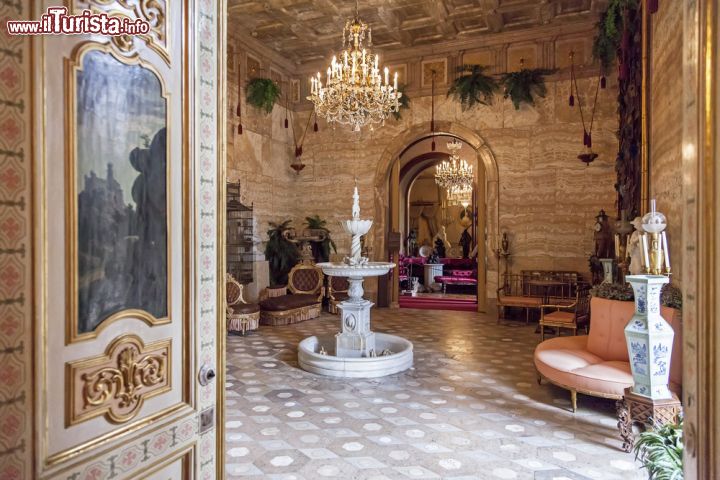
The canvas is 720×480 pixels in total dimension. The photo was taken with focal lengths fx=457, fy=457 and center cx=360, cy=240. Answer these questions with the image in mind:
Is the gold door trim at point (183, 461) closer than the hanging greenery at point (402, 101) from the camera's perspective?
Yes

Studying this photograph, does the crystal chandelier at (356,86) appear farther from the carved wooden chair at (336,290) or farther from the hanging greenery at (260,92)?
the carved wooden chair at (336,290)

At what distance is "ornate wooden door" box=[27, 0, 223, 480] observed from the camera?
1.34 metres

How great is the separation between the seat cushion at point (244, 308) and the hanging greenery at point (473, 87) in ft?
21.2

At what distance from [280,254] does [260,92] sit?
3722mm

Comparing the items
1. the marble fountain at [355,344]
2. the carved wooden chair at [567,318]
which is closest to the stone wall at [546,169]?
the carved wooden chair at [567,318]

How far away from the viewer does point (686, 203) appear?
5.74ft

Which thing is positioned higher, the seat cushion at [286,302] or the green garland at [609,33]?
the green garland at [609,33]

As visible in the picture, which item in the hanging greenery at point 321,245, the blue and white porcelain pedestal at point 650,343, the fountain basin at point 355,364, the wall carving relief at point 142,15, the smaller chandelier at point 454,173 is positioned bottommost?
the fountain basin at point 355,364

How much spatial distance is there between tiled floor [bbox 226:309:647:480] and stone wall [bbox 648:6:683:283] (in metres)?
2.15

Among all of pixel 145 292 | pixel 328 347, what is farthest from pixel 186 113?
pixel 328 347

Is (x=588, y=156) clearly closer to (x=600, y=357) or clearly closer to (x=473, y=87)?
(x=473, y=87)

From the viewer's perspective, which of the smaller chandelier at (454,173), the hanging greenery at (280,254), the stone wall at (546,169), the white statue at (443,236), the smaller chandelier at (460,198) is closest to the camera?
the stone wall at (546,169)

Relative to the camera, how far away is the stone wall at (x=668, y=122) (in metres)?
4.73

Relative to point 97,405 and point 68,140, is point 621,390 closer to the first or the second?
point 97,405
